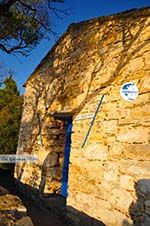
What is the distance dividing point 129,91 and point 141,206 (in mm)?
1796

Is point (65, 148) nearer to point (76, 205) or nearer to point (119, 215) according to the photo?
point (76, 205)

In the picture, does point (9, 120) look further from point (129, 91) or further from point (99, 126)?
point (129, 91)

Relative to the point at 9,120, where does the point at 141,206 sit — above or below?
below

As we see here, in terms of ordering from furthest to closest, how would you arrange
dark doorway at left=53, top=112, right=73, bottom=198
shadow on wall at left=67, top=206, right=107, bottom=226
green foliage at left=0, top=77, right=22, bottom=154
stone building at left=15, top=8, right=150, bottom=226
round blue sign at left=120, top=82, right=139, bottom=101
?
green foliage at left=0, top=77, right=22, bottom=154, dark doorway at left=53, top=112, right=73, bottom=198, shadow on wall at left=67, top=206, right=107, bottom=226, round blue sign at left=120, top=82, right=139, bottom=101, stone building at left=15, top=8, right=150, bottom=226

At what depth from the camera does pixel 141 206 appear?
3781 millimetres

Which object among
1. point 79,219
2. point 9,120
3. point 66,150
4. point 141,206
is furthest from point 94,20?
point 9,120

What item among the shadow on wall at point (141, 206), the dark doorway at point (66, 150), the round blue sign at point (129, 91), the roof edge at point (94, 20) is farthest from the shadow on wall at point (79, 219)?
the roof edge at point (94, 20)

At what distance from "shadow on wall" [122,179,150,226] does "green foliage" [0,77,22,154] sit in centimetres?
799

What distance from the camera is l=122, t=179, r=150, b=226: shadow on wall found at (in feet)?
12.1

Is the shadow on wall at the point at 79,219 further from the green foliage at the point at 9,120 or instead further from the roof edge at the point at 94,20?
the green foliage at the point at 9,120

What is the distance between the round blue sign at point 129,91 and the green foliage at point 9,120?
7.63 meters

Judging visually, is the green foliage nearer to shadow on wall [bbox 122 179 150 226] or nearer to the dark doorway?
the dark doorway

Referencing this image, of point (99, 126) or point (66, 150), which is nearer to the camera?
point (99, 126)

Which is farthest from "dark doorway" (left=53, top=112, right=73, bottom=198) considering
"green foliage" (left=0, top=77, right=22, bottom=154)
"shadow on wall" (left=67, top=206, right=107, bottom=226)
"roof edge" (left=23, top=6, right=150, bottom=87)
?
"green foliage" (left=0, top=77, right=22, bottom=154)
